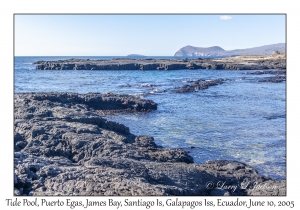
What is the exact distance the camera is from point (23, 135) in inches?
387

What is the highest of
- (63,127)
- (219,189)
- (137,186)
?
(63,127)

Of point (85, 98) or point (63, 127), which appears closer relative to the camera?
point (63, 127)

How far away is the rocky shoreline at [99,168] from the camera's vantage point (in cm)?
647

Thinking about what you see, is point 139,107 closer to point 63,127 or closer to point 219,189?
point 63,127

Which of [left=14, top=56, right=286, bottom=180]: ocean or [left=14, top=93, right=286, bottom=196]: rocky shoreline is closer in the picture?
[left=14, top=93, right=286, bottom=196]: rocky shoreline

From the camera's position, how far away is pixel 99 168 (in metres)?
7.29

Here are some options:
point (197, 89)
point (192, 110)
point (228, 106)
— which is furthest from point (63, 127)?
point (197, 89)

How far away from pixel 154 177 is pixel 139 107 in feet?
46.5

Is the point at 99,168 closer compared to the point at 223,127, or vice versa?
the point at 99,168

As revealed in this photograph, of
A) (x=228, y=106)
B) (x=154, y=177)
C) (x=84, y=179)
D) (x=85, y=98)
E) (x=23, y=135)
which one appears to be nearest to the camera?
(x=84, y=179)

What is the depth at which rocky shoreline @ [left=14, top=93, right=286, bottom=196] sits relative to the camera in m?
6.47

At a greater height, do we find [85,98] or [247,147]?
[85,98]

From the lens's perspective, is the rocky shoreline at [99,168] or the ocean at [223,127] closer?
the rocky shoreline at [99,168]
